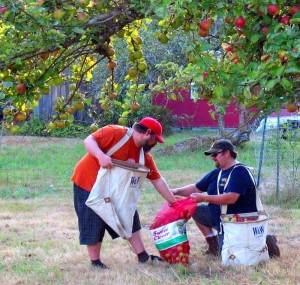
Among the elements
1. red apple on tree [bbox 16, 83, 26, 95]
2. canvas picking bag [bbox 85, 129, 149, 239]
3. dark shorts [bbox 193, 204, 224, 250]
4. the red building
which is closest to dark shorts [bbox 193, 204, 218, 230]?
dark shorts [bbox 193, 204, 224, 250]

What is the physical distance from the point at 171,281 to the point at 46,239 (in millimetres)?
2457

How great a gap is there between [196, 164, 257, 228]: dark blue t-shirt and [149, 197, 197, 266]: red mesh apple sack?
1.02 ft

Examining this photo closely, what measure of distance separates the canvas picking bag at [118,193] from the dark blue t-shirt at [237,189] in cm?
69

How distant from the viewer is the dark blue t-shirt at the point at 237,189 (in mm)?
5832

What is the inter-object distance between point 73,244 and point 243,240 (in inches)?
83.4

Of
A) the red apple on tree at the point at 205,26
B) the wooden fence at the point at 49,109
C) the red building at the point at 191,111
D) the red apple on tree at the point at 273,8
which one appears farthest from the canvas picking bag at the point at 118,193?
the red building at the point at 191,111

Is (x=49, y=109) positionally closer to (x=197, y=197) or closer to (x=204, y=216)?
(x=204, y=216)

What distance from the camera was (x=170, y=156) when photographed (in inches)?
651

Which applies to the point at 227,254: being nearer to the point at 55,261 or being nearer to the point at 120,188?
the point at 120,188

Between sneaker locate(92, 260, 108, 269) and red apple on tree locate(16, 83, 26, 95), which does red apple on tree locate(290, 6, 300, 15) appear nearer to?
red apple on tree locate(16, 83, 26, 95)

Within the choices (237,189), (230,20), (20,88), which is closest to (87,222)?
(237,189)

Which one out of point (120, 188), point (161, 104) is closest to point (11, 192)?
point (120, 188)

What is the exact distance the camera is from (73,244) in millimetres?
7141

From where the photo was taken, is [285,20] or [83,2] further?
[83,2]
